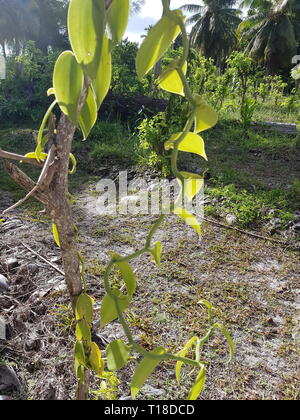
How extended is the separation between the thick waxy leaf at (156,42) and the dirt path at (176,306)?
2.08ft

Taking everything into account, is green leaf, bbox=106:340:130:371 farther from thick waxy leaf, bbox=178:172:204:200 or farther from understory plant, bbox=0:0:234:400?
thick waxy leaf, bbox=178:172:204:200

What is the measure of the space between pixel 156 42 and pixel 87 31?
0.05m

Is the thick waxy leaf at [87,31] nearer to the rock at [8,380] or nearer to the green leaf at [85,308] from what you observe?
the green leaf at [85,308]

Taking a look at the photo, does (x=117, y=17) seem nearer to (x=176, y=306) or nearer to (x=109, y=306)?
(x=109, y=306)

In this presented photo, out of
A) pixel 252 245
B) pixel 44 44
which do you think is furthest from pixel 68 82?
pixel 44 44

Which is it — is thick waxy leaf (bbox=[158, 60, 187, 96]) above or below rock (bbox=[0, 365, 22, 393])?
above

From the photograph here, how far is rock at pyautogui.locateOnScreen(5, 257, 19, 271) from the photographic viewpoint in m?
1.06

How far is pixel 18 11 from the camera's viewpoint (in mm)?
10617

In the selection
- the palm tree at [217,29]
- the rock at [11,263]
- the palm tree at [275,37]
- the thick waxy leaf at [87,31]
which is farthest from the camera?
the palm tree at [217,29]

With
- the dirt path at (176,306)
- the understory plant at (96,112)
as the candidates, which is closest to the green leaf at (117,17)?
the understory plant at (96,112)

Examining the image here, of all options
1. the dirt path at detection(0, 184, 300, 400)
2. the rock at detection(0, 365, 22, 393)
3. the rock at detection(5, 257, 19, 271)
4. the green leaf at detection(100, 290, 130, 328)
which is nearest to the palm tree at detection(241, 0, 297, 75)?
the dirt path at detection(0, 184, 300, 400)

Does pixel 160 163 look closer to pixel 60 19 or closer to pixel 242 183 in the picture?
pixel 242 183

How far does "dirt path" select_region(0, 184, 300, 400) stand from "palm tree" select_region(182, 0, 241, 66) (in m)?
11.7

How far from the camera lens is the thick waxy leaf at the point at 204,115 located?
230 mm
